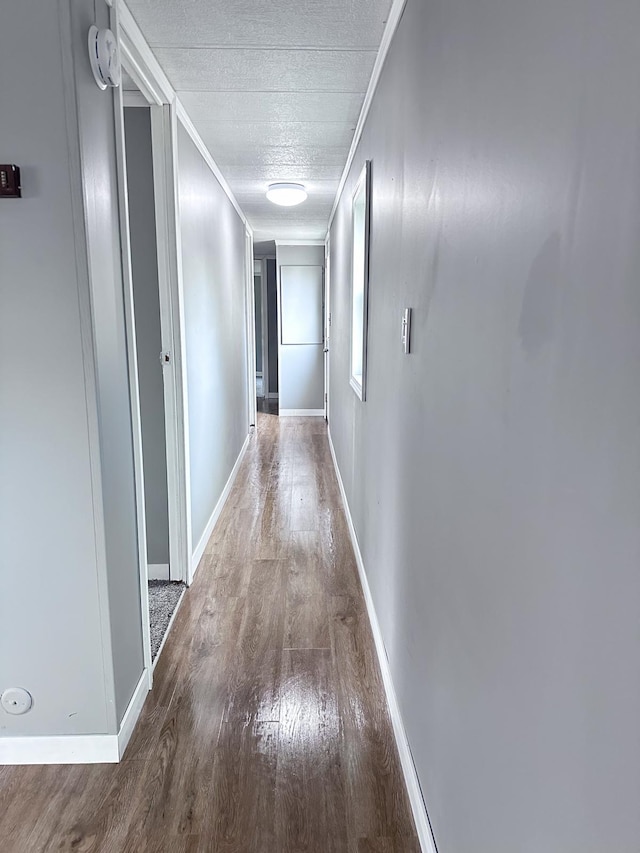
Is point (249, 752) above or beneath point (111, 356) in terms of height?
beneath

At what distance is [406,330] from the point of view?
1.60 m

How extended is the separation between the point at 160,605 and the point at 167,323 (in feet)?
4.26

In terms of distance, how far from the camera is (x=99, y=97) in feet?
5.08

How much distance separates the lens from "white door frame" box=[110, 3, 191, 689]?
1911mm

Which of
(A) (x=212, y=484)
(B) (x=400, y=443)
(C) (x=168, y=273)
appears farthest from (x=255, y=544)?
(B) (x=400, y=443)

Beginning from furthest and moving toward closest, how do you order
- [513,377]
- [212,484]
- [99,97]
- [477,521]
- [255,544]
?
[212,484], [255,544], [99,97], [477,521], [513,377]

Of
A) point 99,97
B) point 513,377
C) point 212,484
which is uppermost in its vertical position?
point 99,97

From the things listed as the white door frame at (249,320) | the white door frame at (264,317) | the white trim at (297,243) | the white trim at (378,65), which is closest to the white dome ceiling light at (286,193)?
the white trim at (378,65)

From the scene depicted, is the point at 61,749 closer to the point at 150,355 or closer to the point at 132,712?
the point at 132,712

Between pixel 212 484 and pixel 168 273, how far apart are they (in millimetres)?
1435

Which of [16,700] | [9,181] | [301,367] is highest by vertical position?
[9,181]

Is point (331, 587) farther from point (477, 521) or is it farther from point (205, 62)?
point (205, 62)

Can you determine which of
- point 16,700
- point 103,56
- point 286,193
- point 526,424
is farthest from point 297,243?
point 526,424

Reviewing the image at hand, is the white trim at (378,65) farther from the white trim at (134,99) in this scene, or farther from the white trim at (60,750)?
the white trim at (60,750)
